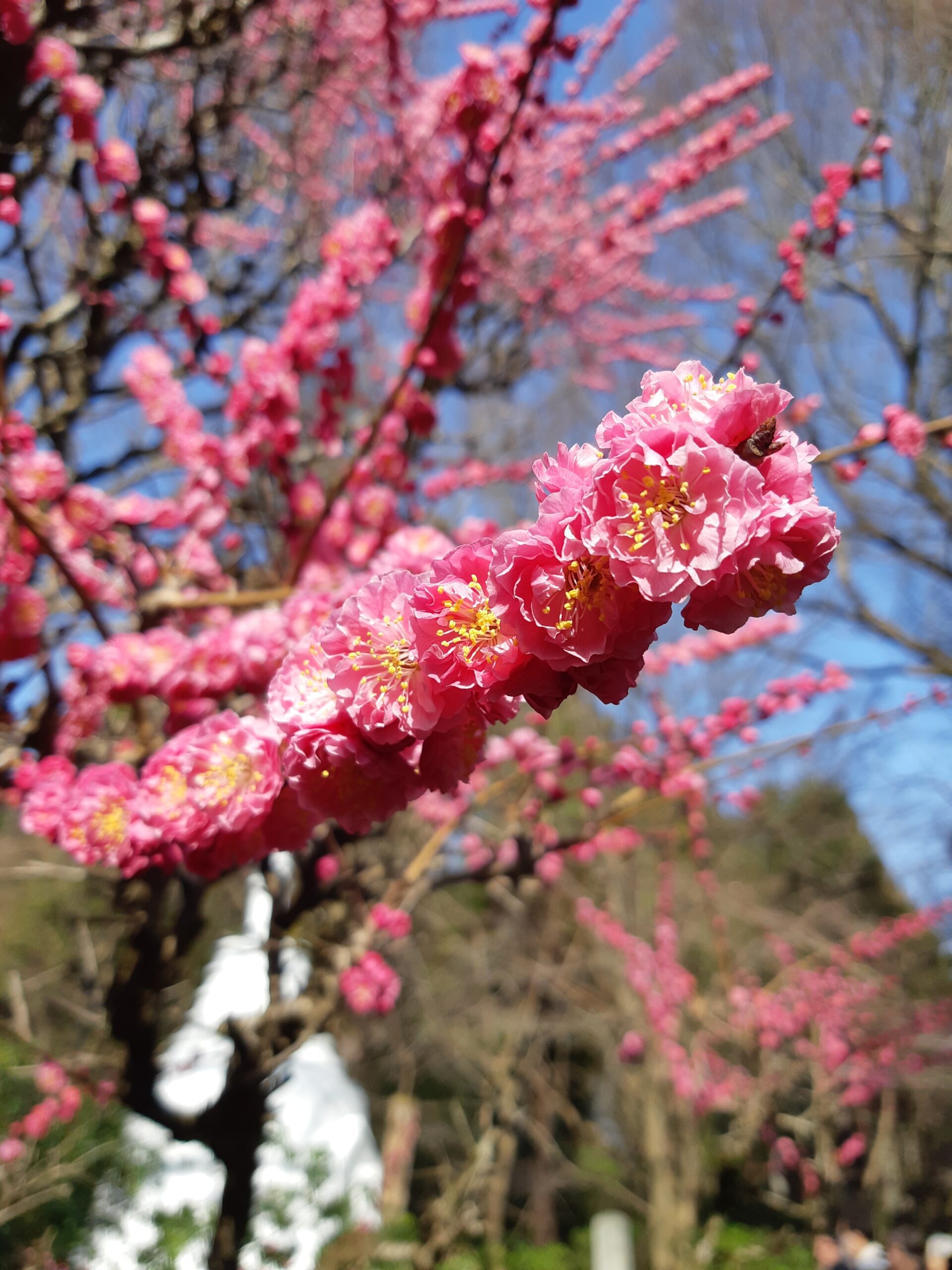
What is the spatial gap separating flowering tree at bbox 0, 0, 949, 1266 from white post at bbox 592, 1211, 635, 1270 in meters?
6.36

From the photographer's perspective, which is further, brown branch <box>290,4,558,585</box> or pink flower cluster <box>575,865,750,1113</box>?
pink flower cluster <box>575,865,750,1113</box>

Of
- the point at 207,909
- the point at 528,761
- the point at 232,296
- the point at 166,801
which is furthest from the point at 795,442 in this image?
the point at 207,909

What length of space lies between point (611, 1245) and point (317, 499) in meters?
8.30

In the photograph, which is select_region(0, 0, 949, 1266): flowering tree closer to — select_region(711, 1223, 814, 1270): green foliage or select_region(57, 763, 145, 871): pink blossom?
select_region(57, 763, 145, 871): pink blossom

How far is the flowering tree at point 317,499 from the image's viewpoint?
92 cm

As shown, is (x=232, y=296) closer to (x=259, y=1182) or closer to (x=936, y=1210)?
(x=259, y=1182)

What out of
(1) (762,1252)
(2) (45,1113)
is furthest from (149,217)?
(1) (762,1252)

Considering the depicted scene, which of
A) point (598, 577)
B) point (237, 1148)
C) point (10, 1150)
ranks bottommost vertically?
point (10, 1150)

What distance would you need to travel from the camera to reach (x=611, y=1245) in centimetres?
781

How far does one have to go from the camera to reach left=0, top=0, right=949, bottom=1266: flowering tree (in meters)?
0.92

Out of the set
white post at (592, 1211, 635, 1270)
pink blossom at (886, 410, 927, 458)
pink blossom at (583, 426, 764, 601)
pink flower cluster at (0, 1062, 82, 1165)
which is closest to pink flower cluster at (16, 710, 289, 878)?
pink blossom at (583, 426, 764, 601)

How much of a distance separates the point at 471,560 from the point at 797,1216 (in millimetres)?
10606

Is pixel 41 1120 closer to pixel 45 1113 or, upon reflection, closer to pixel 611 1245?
pixel 45 1113

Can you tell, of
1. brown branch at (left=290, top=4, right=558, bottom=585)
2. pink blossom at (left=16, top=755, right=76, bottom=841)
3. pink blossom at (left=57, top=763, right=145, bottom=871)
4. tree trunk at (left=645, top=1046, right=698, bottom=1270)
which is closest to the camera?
pink blossom at (left=57, top=763, right=145, bottom=871)
